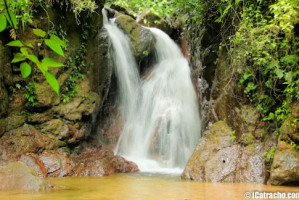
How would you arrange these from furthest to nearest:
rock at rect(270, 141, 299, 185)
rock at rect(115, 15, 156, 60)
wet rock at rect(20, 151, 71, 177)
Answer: rock at rect(115, 15, 156, 60) → wet rock at rect(20, 151, 71, 177) → rock at rect(270, 141, 299, 185)

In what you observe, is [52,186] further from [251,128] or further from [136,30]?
[136,30]

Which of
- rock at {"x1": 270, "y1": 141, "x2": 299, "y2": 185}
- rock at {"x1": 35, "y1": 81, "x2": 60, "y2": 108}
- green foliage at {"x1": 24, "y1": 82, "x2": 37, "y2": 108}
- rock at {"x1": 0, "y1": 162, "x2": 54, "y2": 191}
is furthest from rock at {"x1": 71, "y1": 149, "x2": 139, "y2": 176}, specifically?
rock at {"x1": 270, "y1": 141, "x2": 299, "y2": 185}

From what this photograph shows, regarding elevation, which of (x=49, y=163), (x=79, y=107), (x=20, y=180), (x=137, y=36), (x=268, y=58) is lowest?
(x=49, y=163)

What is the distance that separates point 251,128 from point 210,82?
2617mm

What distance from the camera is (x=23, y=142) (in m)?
6.71

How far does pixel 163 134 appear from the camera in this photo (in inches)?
379

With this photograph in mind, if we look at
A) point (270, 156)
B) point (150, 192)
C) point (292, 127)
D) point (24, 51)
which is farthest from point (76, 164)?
point (24, 51)

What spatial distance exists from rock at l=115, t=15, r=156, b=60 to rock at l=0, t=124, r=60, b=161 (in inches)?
232

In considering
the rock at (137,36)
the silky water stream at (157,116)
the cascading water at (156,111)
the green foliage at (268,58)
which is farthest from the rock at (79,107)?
the green foliage at (268,58)

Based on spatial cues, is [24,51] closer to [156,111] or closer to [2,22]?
[2,22]

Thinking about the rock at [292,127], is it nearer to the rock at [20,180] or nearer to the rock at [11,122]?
the rock at [20,180]

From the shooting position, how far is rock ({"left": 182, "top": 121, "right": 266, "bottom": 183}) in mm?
5535

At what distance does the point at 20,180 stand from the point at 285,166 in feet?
14.4

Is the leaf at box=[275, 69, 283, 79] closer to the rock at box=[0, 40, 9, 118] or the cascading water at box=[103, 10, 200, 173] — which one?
the cascading water at box=[103, 10, 200, 173]
